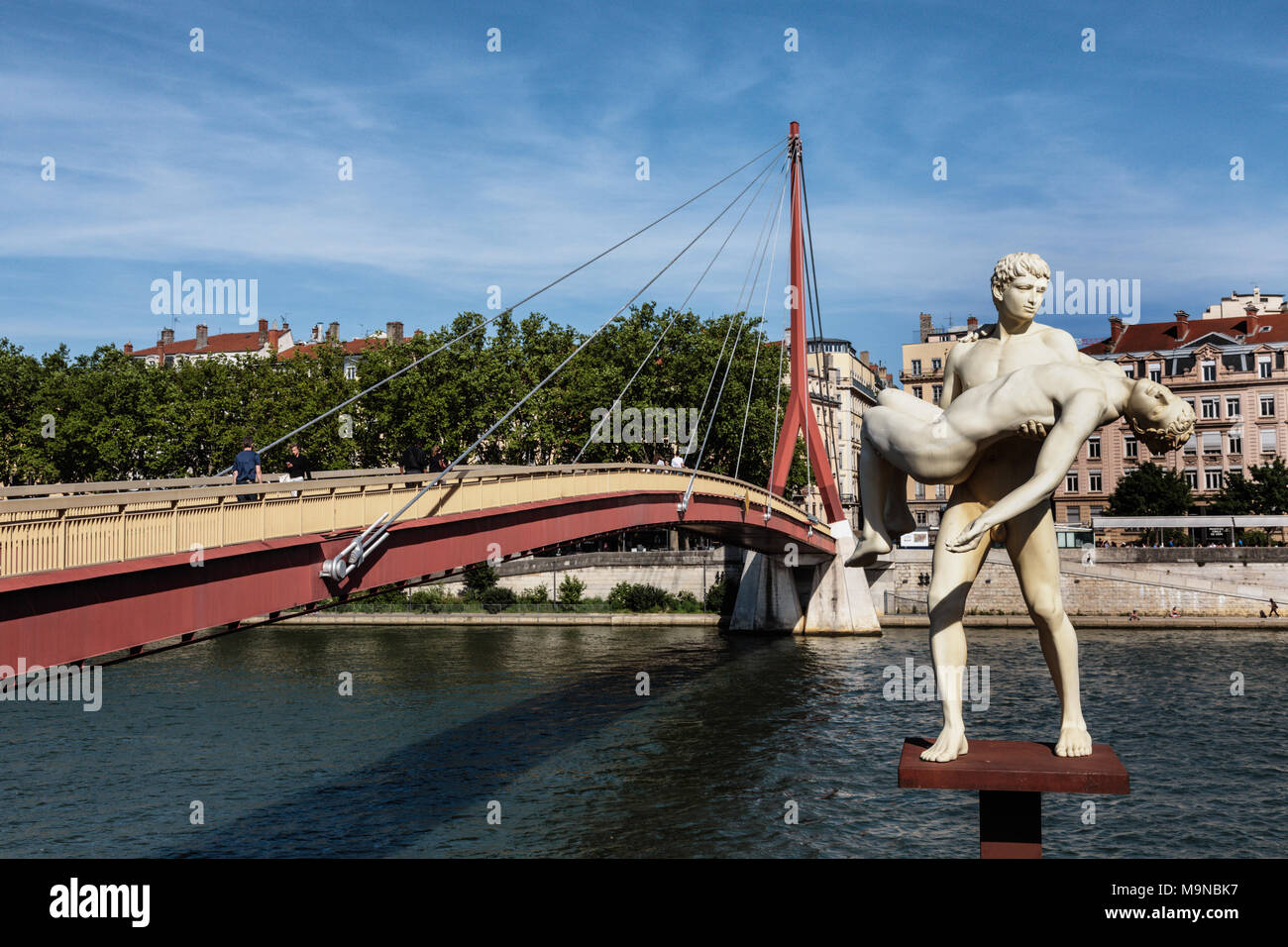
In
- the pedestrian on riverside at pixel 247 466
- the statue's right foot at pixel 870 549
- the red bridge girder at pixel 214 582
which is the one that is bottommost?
the red bridge girder at pixel 214 582

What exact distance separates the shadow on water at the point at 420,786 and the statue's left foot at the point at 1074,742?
1408 centimetres

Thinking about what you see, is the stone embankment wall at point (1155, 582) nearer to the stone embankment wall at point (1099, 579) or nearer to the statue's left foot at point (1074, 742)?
the stone embankment wall at point (1099, 579)

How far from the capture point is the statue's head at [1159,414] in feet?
30.3

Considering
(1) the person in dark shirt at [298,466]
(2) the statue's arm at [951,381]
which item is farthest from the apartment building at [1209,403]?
(2) the statue's arm at [951,381]

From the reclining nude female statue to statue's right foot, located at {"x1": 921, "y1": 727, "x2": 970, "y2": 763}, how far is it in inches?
59.8

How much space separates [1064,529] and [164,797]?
63118 millimetres

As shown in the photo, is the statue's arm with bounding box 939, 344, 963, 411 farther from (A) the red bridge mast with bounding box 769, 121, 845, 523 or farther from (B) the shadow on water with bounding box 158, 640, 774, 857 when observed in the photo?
(A) the red bridge mast with bounding box 769, 121, 845, 523

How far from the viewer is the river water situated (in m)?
21.8

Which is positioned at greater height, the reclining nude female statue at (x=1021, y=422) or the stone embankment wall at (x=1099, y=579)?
the reclining nude female statue at (x=1021, y=422)

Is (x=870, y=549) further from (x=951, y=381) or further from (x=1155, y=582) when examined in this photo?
(x=1155, y=582)

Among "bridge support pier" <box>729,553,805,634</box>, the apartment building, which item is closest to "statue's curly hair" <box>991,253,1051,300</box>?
"bridge support pier" <box>729,553,805,634</box>

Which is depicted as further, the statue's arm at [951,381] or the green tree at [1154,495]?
the green tree at [1154,495]
